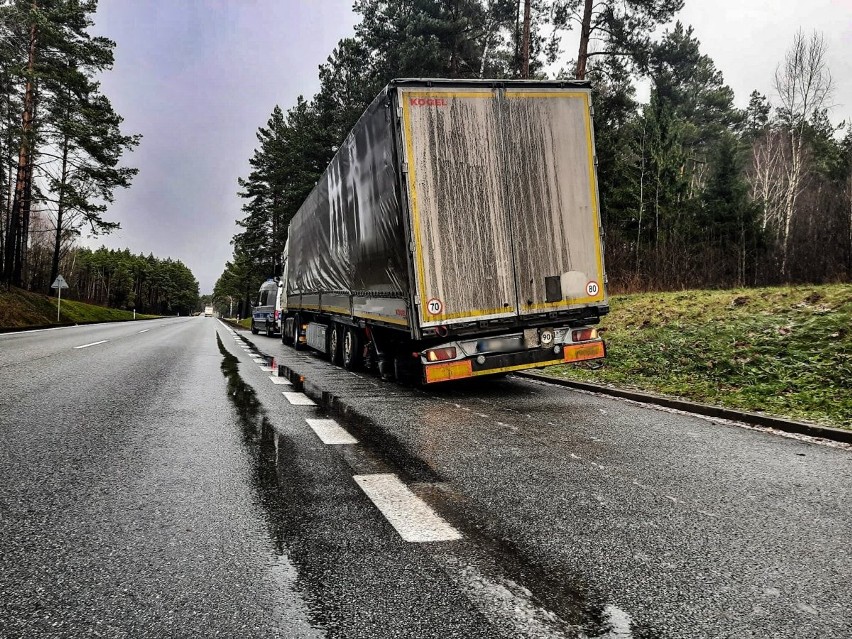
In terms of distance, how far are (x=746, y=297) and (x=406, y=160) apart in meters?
8.76

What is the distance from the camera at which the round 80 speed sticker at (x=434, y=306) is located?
746cm

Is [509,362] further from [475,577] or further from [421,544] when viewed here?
[475,577]

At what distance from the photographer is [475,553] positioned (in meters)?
2.79

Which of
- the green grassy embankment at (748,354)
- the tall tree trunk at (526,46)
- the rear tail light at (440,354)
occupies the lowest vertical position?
the green grassy embankment at (748,354)

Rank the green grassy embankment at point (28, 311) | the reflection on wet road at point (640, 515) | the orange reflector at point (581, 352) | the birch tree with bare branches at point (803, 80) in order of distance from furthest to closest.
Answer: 1. the green grassy embankment at point (28, 311)
2. the birch tree with bare branches at point (803, 80)
3. the orange reflector at point (581, 352)
4. the reflection on wet road at point (640, 515)

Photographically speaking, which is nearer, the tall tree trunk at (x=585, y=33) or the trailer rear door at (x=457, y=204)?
the trailer rear door at (x=457, y=204)

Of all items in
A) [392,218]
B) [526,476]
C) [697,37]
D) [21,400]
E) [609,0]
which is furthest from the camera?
[697,37]

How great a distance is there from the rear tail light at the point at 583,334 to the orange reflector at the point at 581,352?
0.27 ft

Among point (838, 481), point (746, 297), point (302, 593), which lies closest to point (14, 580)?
point (302, 593)

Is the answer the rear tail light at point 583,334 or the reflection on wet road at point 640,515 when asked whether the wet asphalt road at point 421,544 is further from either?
the rear tail light at point 583,334

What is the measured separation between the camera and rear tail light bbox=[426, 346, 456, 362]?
769 cm

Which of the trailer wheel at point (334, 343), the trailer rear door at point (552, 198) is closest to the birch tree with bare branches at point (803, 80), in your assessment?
the trailer wheel at point (334, 343)

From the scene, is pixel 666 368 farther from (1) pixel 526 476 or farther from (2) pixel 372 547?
(2) pixel 372 547

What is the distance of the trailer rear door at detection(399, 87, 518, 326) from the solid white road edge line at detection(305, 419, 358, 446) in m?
1.89
